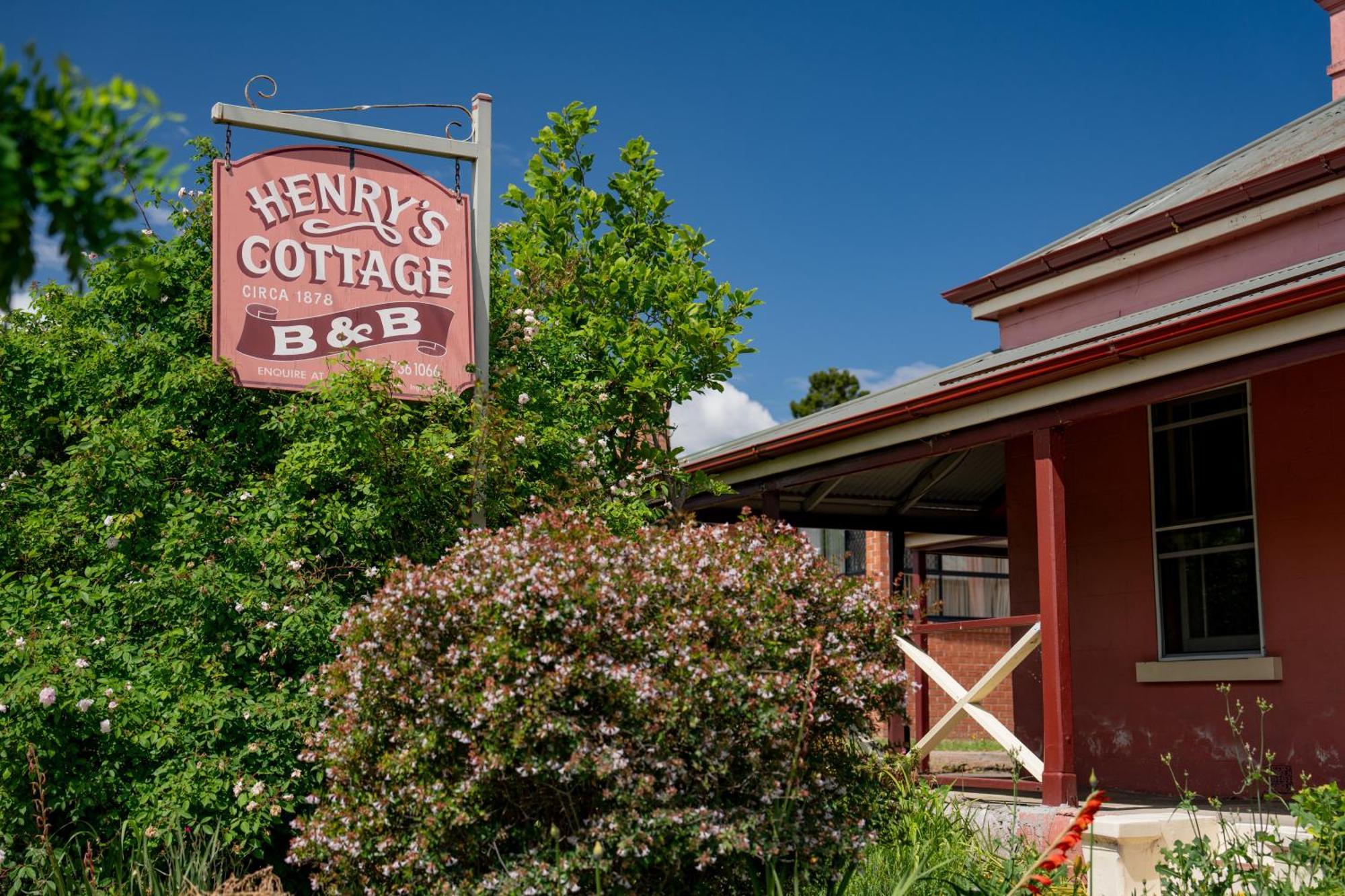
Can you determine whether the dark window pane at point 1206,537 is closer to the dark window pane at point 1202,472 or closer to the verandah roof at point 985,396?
the dark window pane at point 1202,472

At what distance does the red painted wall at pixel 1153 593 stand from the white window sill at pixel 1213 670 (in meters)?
0.07

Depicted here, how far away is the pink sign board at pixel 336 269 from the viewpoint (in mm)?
7410

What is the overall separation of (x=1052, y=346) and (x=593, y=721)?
253 inches

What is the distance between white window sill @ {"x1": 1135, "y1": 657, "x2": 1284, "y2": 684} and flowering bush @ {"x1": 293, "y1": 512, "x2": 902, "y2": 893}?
3.67 meters

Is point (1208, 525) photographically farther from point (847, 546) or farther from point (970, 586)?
point (847, 546)

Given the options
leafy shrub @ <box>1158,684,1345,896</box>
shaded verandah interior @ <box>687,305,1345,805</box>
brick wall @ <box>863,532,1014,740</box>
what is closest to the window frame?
shaded verandah interior @ <box>687,305,1345,805</box>

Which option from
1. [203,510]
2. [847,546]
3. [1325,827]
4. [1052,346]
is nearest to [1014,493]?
[1052,346]

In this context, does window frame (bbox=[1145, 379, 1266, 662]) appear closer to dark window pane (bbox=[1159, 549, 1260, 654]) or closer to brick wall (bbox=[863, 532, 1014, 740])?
dark window pane (bbox=[1159, 549, 1260, 654])

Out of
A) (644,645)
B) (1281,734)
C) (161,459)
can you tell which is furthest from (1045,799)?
(161,459)

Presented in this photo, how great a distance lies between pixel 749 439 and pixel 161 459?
18.1ft

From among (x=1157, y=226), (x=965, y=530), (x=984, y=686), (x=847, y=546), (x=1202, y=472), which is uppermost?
(x=1157, y=226)

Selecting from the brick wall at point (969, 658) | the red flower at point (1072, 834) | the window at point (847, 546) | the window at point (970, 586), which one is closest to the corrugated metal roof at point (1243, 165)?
the red flower at point (1072, 834)

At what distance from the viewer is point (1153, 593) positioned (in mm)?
8945

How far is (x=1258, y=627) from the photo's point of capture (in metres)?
8.23
